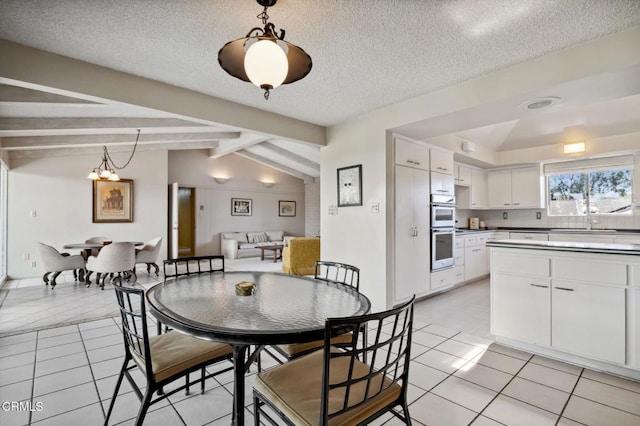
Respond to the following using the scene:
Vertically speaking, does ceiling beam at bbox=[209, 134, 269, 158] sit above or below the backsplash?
above

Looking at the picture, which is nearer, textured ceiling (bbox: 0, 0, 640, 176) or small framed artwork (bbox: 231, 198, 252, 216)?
textured ceiling (bbox: 0, 0, 640, 176)

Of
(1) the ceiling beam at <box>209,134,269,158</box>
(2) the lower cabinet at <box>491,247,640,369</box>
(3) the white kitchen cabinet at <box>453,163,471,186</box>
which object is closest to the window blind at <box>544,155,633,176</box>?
(3) the white kitchen cabinet at <box>453,163,471,186</box>

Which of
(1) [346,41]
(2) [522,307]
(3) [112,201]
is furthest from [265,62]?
(3) [112,201]

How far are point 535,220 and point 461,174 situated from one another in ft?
5.89

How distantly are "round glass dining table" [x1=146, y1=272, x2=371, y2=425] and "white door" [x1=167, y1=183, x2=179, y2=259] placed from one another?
515 cm

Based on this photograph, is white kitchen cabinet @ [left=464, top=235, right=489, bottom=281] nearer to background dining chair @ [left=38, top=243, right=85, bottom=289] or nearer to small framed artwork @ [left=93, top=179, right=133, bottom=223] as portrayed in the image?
background dining chair @ [left=38, top=243, right=85, bottom=289]

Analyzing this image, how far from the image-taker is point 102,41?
220 cm

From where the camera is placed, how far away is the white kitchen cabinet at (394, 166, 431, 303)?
12.3ft

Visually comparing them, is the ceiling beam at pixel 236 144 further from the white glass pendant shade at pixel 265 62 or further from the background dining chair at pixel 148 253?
the white glass pendant shade at pixel 265 62

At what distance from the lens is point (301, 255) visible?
5934 millimetres

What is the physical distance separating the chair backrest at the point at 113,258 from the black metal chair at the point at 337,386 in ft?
15.3

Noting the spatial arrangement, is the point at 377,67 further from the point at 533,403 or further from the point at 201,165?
the point at 201,165

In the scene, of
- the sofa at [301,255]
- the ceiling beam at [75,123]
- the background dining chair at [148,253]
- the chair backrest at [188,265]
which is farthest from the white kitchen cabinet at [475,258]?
the background dining chair at [148,253]

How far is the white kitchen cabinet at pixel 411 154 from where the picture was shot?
3.78 m
